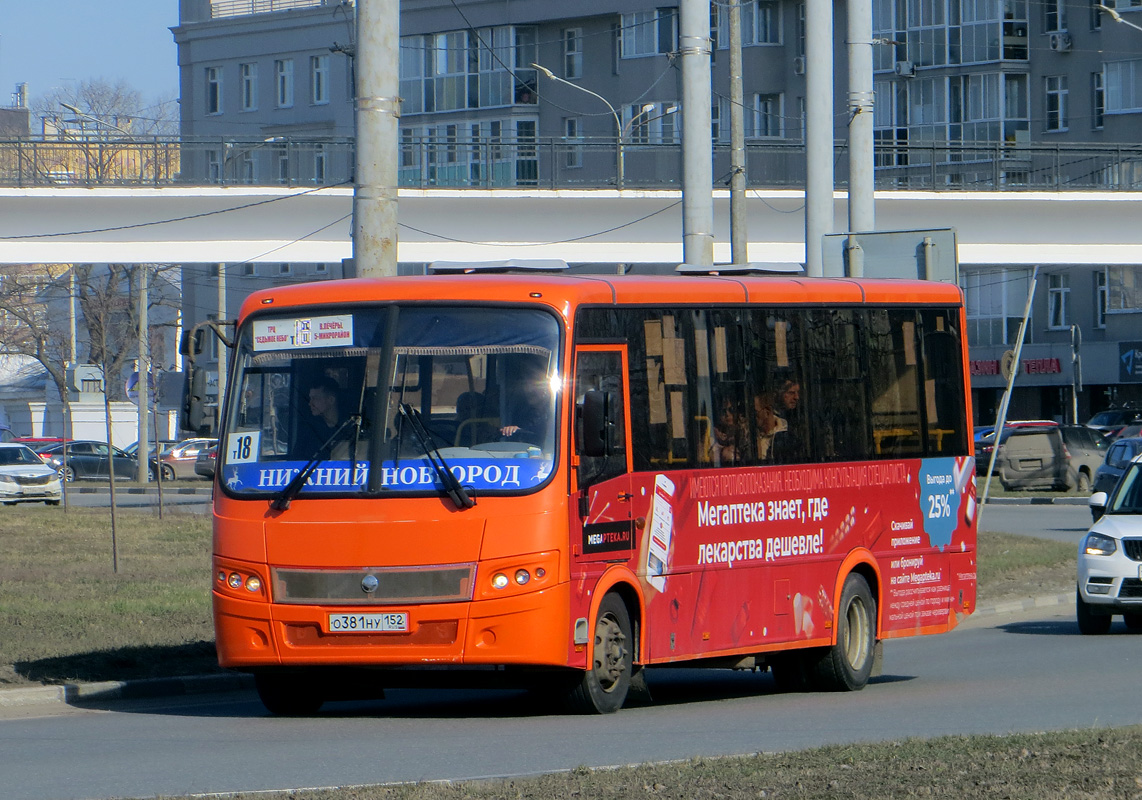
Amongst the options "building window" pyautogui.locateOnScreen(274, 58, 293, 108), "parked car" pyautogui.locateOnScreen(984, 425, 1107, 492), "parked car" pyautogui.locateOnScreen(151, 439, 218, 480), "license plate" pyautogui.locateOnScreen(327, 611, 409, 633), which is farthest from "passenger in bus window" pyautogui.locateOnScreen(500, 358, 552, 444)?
"building window" pyautogui.locateOnScreen(274, 58, 293, 108)

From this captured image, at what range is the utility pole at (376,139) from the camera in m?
14.6

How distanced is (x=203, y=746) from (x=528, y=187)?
28944 millimetres

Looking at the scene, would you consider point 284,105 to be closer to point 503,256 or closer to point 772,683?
point 503,256

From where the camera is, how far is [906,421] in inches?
583

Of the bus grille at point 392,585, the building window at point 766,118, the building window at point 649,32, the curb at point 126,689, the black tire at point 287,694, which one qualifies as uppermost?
the building window at point 649,32

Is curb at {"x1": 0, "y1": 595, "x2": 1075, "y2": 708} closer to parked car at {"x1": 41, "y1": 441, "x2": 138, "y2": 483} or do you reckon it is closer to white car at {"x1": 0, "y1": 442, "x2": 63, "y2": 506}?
white car at {"x1": 0, "y1": 442, "x2": 63, "y2": 506}

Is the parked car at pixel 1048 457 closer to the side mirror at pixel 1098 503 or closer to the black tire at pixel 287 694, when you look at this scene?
the side mirror at pixel 1098 503

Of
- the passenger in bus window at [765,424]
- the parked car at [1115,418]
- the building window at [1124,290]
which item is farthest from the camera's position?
the building window at [1124,290]

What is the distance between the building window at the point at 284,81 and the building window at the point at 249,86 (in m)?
1.09

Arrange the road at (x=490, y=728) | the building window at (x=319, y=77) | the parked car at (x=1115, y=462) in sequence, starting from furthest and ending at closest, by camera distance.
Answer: the building window at (x=319, y=77) < the parked car at (x=1115, y=462) < the road at (x=490, y=728)

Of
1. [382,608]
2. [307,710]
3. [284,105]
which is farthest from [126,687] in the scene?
[284,105]

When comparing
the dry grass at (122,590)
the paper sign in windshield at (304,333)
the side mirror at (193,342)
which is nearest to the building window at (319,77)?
the dry grass at (122,590)

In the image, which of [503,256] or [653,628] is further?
[503,256]

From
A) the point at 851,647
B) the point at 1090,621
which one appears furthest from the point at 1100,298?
the point at 851,647
